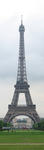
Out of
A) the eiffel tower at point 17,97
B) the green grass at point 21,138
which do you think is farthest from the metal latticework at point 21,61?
the green grass at point 21,138

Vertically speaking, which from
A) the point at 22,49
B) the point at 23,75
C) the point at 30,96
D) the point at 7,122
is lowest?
the point at 7,122

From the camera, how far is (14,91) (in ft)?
364

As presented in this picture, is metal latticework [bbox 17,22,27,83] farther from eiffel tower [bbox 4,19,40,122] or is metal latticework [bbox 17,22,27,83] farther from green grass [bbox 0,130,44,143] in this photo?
green grass [bbox 0,130,44,143]

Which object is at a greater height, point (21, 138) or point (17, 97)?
point (17, 97)

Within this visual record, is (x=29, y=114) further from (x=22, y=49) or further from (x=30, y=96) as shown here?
(x=22, y=49)

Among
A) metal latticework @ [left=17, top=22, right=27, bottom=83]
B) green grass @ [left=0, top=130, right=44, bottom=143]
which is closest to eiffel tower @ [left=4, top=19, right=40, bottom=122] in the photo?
metal latticework @ [left=17, top=22, right=27, bottom=83]

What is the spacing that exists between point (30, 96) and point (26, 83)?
4.96 m

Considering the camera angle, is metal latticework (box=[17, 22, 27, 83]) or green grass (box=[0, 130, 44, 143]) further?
metal latticework (box=[17, 22, 27, 83])

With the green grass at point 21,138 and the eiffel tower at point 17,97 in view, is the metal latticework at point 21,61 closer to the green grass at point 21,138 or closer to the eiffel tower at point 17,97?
the eiffel tower at point 17,97

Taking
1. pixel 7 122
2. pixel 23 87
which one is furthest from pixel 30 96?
pixel 7 122

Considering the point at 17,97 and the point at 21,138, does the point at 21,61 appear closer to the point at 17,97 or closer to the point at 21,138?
the point at 17,97

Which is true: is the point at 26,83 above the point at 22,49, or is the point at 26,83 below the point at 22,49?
below

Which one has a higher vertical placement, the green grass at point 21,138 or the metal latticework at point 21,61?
the metal latticework at point 21,61

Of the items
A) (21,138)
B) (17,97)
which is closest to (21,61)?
(17,97)
